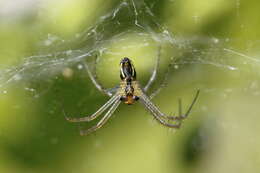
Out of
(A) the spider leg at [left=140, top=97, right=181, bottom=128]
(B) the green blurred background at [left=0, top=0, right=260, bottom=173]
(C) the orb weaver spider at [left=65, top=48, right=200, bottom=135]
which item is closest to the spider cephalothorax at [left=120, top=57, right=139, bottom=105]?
(C) the orb weaver spider at [left=65, top=48, right=200, bottom=135]

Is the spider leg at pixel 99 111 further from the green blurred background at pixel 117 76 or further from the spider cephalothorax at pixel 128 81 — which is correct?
the green blurred background at pixel 117 76

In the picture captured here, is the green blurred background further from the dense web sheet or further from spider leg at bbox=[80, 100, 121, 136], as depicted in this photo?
spider leg at bbox=[80, 100, 121, 136]

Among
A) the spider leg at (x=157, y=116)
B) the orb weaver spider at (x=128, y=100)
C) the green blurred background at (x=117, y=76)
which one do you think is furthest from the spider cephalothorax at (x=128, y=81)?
the green blurred background at (x=117, y=76)

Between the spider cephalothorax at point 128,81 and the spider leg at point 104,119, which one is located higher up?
the spider cephalothorax at point 128,81

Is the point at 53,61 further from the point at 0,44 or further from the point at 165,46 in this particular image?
the point at 165,46

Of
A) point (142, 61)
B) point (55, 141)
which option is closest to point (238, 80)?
point (142, 61)

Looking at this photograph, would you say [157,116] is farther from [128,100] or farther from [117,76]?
[117,76]

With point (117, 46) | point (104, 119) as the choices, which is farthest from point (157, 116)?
point (117, 46)
